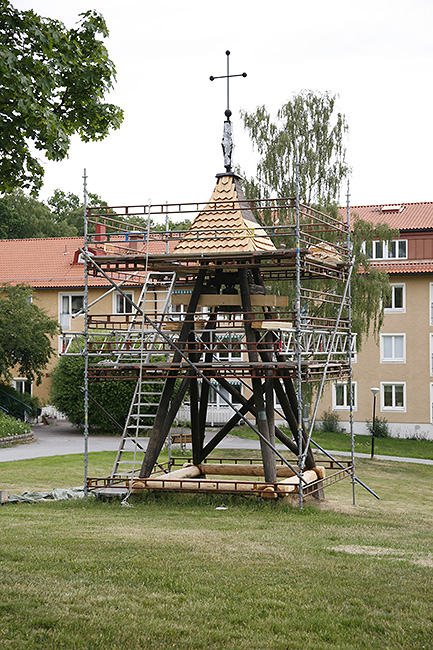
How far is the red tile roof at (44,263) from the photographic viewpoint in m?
50.7

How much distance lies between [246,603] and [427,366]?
38302mm

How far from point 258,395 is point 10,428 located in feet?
64.1

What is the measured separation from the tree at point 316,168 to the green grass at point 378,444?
23.8ft

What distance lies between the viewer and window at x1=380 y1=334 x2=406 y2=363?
1773 inches

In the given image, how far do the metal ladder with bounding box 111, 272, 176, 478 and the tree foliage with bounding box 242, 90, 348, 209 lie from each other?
634 centimetres

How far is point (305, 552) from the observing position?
10.5 metres

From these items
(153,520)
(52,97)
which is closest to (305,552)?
(153,520)

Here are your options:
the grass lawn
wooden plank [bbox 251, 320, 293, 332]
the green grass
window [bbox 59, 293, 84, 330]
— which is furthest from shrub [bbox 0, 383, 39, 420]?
the grass lawn

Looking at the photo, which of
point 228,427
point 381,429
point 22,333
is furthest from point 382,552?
point 381,429

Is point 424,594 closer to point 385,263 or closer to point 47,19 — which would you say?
point 47,19

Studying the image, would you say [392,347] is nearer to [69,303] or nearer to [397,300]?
[397,300]

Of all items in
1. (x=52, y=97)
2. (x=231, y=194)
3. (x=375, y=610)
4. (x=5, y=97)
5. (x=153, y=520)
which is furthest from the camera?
(x=231, y=194)

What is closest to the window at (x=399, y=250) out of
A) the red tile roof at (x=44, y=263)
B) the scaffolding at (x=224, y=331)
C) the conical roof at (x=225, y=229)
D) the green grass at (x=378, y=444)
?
the green grass at (x=378, y=444)

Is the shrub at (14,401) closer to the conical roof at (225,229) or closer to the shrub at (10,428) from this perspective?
the shrub at (10,428)
